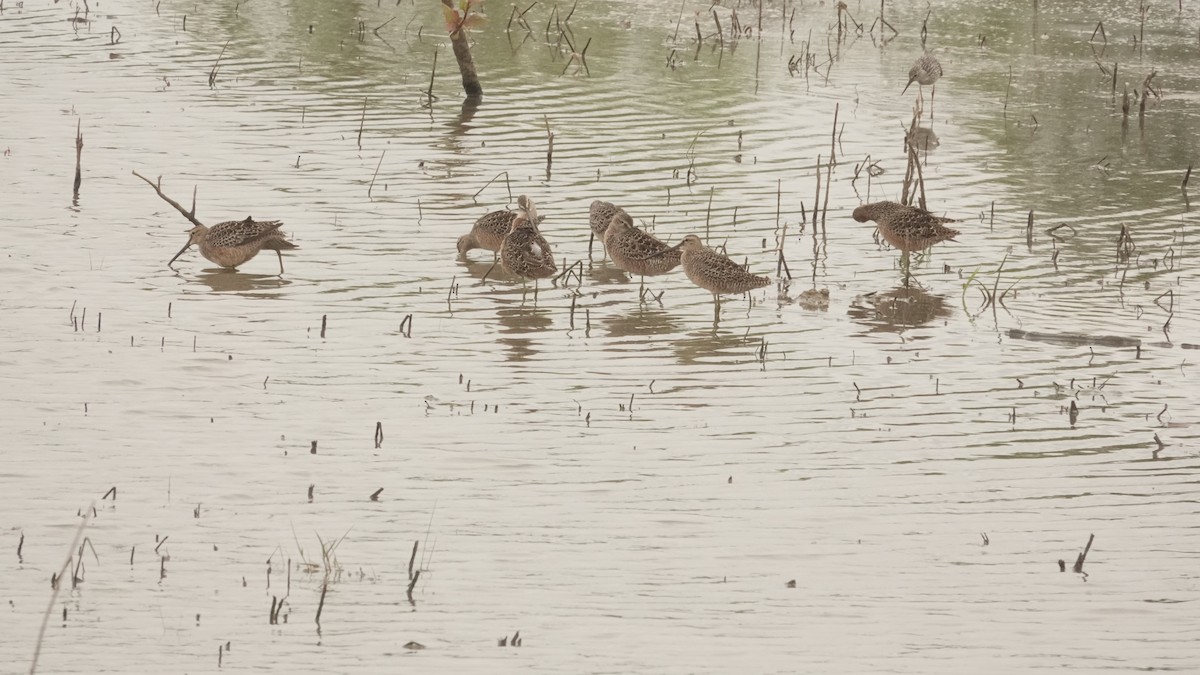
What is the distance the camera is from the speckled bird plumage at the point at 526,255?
40.1 ft

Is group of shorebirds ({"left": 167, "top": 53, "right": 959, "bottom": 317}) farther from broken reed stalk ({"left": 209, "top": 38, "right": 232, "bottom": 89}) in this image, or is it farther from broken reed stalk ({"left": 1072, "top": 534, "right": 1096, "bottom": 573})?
broken reed stalk ({"left": 209, "top": 38, "right": 232, "bottom": 89})

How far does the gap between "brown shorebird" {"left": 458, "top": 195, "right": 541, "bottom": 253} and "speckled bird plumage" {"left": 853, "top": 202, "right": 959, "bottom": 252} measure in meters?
2.86

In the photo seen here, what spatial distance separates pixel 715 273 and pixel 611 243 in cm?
115

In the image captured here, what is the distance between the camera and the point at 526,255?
12.2 meters

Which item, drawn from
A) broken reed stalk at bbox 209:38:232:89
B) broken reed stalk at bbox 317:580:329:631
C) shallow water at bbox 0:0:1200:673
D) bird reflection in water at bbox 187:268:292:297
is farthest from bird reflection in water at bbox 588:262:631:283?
broken reed stalk at bbox 209:38:232:89

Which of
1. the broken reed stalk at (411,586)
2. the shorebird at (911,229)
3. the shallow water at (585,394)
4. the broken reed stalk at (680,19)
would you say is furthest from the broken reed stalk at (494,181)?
the broken reed stalk at (680,19)

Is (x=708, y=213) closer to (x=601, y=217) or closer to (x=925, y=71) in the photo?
(x=601, y=217)

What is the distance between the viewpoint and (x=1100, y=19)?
25375 millimetres

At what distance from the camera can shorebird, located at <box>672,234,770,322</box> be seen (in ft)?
38.4

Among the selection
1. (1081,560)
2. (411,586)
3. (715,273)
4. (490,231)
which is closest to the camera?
(411,586)

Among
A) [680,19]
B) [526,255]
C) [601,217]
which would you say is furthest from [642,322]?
[680,19]

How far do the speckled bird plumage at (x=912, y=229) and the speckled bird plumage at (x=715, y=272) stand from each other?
1614 millimetres

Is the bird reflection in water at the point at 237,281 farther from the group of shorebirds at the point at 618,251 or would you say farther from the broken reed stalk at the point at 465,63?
the broken reed stalk at the point at 465,63

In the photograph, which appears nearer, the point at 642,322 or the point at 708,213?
the point at 642,322
